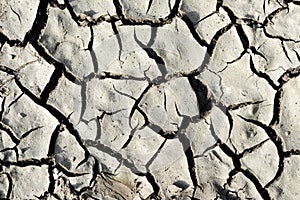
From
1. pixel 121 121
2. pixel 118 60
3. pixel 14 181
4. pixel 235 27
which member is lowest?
pixel 14 181

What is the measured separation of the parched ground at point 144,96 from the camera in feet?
13.2

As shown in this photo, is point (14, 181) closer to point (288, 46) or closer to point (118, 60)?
point (118, 60)

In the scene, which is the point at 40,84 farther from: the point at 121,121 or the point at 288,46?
the point at 288,46

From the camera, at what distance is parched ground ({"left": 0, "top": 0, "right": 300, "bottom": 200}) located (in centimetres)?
402

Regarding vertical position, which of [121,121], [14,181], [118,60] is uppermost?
[118,60]

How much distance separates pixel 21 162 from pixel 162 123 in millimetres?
864

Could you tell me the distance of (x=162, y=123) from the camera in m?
4.07

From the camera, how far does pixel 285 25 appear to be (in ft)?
13.2

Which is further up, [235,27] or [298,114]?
[235,27]

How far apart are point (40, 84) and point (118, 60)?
19.1 inches

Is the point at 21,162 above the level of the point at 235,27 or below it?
below

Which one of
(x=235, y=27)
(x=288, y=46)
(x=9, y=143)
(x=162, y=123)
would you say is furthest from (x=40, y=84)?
(x=288, y=46)

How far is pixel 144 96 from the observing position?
4066 mm

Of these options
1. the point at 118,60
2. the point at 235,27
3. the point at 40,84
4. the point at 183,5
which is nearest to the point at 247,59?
the point at 235,27
